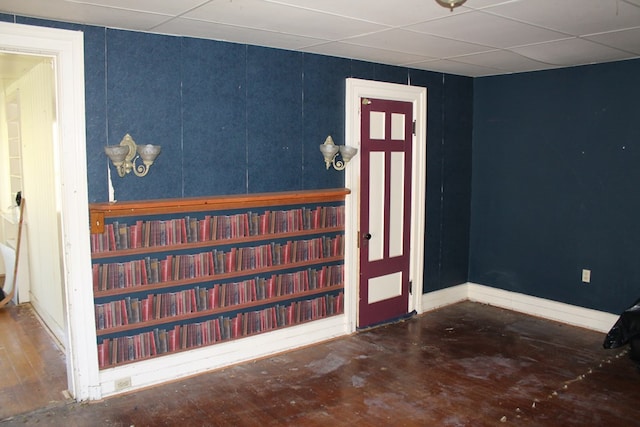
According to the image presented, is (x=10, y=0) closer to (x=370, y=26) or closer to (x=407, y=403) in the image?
(x=370, y=26)

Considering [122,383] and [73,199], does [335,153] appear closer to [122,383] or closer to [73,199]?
[73,199]

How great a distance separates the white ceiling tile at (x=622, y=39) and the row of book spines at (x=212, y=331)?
113 inches

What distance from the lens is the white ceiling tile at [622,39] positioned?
3.58m

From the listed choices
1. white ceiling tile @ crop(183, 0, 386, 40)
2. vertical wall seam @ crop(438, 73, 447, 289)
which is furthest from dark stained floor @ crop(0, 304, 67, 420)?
vertical wall seam @ crop(438, 73, 447, 289)

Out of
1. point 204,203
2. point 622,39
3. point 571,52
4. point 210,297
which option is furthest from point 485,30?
point 210,297

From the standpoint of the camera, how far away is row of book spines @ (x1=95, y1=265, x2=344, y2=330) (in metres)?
3.57

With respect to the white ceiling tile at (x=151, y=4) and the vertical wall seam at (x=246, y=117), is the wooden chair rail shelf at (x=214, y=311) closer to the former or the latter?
the vertical wall seam at (x=246, y=117)

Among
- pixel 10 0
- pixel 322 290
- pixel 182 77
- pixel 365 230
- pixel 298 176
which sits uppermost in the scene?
pixel 10 0

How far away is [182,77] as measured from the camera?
12.1 ft

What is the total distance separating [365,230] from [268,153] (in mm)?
1251

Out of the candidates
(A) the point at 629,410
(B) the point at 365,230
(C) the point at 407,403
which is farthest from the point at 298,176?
(A) the point at 629,410

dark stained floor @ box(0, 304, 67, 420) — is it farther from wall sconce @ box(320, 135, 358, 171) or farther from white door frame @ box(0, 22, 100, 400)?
wall sconce @ box(320, 135, 358, 171)

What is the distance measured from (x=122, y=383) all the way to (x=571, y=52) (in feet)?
14.0

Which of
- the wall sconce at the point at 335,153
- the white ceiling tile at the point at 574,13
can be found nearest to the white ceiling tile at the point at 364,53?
the wall sconce at the point at 335,153
